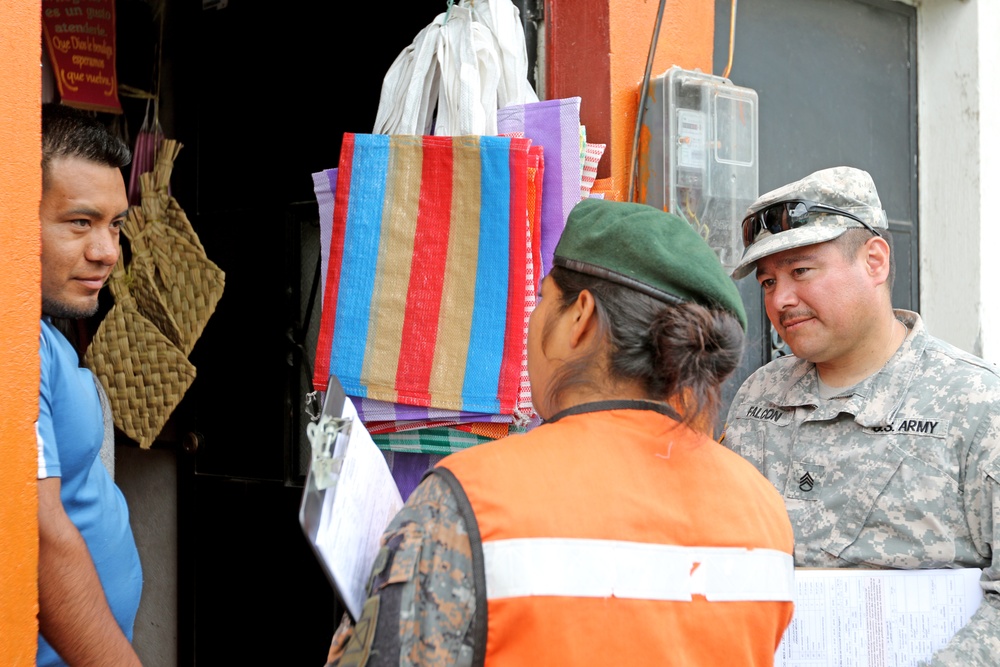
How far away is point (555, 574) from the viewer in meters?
1.11

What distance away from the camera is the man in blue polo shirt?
1.56 m

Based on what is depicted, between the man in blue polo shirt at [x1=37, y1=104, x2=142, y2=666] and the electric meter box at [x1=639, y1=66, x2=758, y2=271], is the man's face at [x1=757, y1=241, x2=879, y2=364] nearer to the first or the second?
the electric meter box at [x1=639, y1=66, x2=758, y2=271]

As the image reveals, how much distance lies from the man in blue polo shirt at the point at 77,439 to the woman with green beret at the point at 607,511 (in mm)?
651

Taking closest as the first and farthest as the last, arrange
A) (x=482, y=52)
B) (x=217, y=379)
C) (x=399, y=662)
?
(x=399, y=662) → (x=482, y=52) → (x=217, y=379)

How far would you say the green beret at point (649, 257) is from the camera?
123 cm

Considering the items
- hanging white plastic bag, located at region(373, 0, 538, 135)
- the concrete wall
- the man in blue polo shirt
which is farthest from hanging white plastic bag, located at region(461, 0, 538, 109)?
the concrete wall

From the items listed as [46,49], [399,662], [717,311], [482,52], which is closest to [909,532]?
[717,311]

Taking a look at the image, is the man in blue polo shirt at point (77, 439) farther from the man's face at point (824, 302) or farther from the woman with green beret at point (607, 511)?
the man's face at point (824, 302)

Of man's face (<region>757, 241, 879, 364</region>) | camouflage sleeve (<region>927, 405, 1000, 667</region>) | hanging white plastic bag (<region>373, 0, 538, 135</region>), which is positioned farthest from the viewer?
hanging white plastic bag (<region>373, 0, 538, 135</region>)

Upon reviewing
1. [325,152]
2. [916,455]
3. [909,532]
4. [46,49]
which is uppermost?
[46,49]

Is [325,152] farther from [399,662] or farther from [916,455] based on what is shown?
[399,662]

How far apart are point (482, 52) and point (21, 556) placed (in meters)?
1.46

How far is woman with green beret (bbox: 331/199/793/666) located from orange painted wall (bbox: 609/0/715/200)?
1216mm

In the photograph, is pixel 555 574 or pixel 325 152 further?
pixel 325 152
